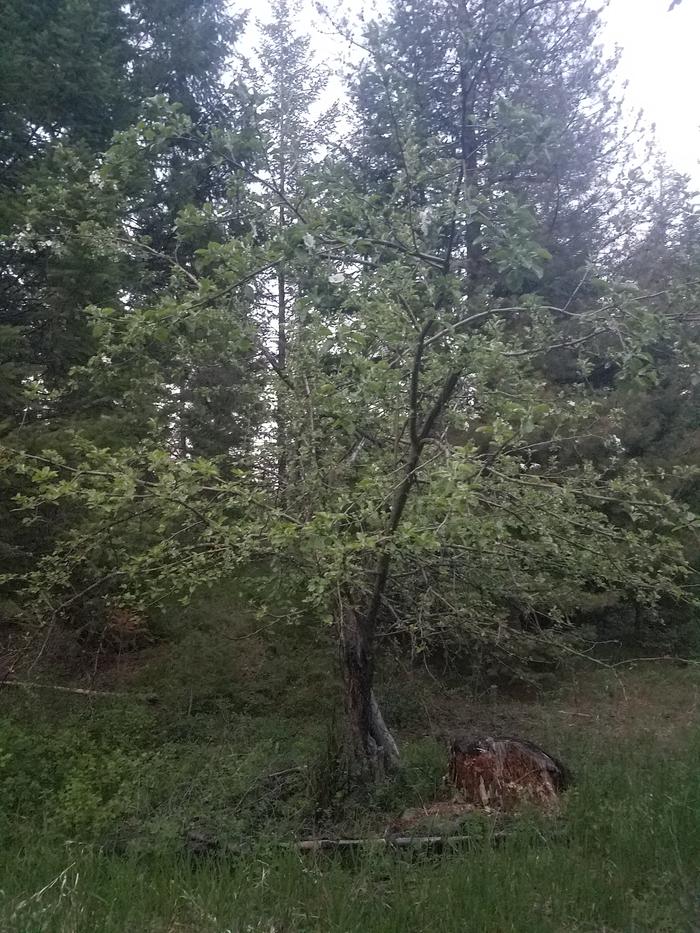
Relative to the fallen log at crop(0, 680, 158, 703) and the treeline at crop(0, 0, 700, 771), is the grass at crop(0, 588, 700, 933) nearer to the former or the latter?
the fallen log at crop(0, 680, 158, 703)

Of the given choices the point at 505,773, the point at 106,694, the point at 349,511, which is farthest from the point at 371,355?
the point at 106,694

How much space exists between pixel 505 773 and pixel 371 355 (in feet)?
10.2

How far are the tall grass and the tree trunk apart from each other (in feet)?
4.41

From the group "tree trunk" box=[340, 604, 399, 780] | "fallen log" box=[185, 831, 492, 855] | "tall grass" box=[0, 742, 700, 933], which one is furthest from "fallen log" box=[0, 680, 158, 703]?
"fallen log" box=[185, 831, 492, 855]

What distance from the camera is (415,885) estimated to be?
366 cm

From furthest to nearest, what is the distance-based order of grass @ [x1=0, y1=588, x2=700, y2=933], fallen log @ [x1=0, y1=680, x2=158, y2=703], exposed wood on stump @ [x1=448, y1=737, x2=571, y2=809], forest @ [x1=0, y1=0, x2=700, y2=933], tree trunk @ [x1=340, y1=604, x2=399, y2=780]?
fallen log @ [x1=0, y1=680, x2=158, y2=703] → tree trunk @ [x1=340, y1=604, x2=399, y2=780] → exposed wood on stump @ [x1=448, y1=737, x2=571, y2=809] → forest @ [x1=0, y1=0, x2=700, y2=933] → grass @ [x1=0, y1=588, x2=700, y2=933]

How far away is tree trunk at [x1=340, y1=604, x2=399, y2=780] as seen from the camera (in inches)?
225

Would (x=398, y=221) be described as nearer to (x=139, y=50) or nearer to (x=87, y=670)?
(x=87, y=670)

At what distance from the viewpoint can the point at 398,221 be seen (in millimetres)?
4340

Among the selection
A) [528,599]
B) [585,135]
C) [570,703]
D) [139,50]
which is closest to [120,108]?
[139,50]

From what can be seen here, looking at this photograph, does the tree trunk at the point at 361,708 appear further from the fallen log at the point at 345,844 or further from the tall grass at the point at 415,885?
the tall grass at the point at 415,885

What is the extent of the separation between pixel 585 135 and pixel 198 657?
690 centimetres

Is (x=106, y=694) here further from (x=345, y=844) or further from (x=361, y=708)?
(x=345, y=844)

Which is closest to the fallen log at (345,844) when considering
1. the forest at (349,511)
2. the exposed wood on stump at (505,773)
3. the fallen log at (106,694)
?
the forest at (349,511)
